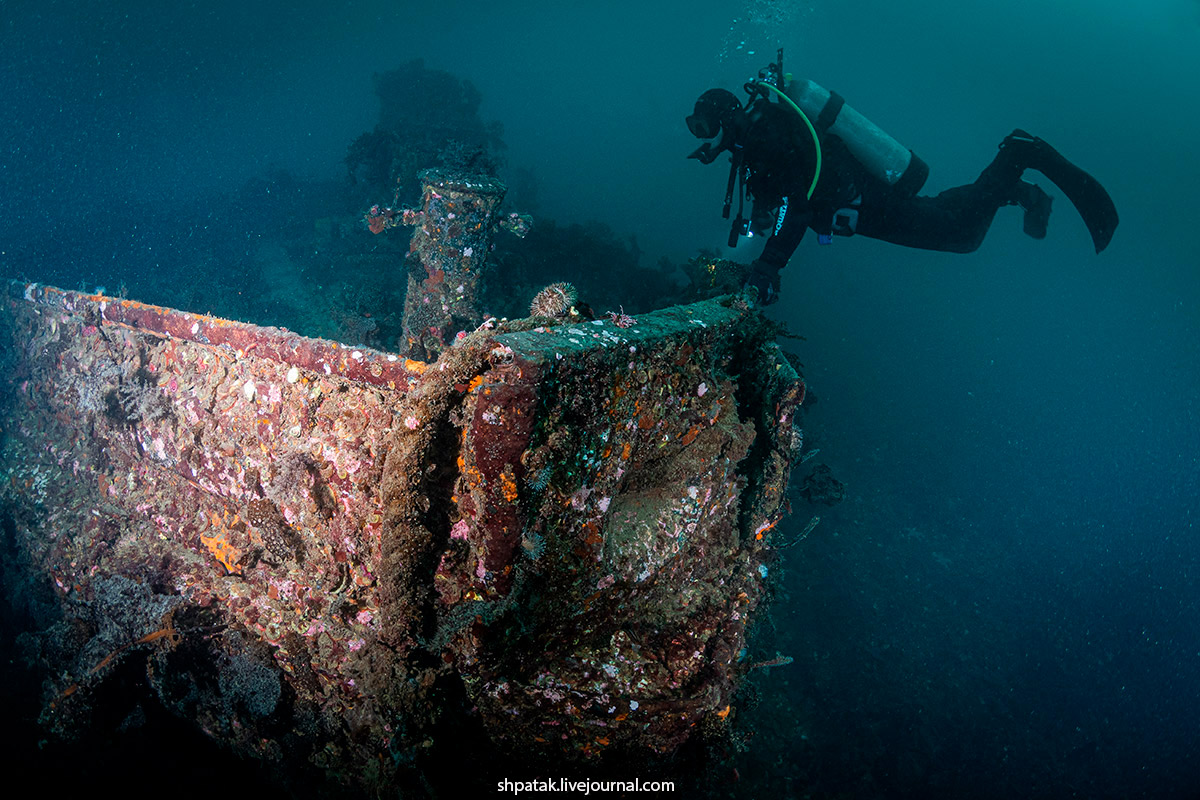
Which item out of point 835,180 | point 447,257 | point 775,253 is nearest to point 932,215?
point 835,180

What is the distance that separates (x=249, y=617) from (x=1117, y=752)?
12569 mm

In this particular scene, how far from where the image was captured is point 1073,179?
6383 mm

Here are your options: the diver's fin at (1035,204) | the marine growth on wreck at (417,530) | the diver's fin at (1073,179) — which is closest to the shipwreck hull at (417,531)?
the marine growth on wreck at (417,530)

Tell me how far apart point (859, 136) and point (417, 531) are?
7.24m

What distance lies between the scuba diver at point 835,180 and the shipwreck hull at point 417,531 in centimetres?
323

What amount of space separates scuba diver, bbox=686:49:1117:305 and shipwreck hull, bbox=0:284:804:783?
A: 10.6 ft

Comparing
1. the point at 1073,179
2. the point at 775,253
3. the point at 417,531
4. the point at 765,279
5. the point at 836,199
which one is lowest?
the point at 417,531

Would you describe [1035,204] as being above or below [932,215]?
above

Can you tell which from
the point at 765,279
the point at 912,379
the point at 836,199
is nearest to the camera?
the point at 765,279

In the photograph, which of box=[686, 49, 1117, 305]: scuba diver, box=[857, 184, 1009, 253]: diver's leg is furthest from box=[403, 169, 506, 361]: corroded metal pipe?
box=[857, 184, 1009, 253]: diver's leg

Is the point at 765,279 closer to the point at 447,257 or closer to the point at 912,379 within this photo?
the point at 447,257

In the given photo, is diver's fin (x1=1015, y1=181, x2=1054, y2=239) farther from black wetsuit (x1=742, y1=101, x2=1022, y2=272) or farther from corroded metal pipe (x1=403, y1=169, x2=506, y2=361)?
corroded metal pipe (x1=403, y1=169, x2=506, y2=361)

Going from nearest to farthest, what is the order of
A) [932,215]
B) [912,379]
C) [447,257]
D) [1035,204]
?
[447,257]
[932,215]
[1035,204]
[912,379]

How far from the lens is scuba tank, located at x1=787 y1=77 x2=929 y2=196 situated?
247 inches
